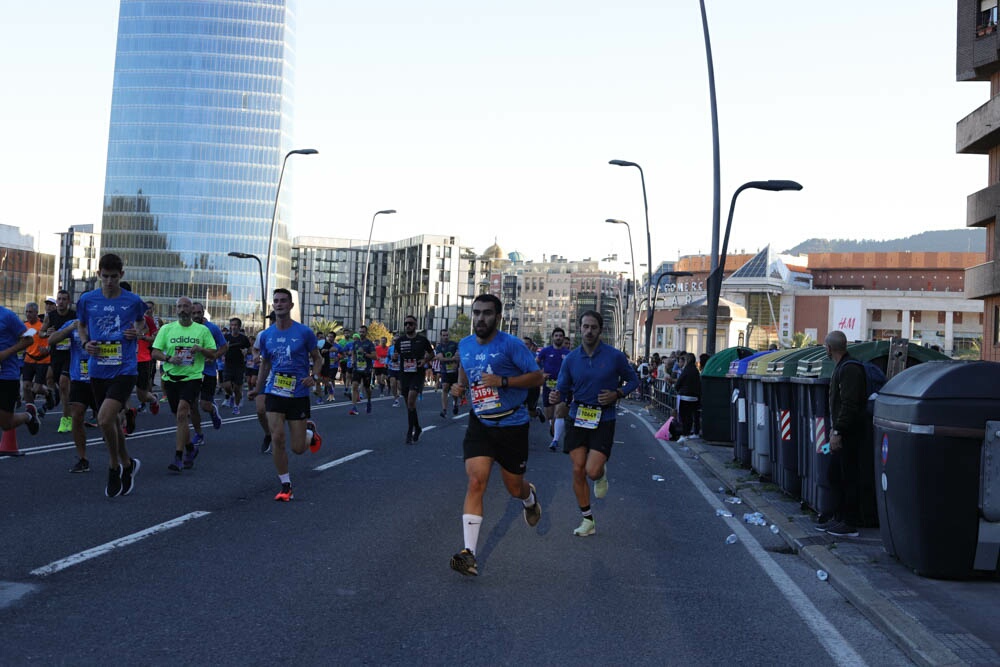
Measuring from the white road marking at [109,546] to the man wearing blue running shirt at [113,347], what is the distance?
111 cm

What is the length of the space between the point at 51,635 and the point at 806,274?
184 meters

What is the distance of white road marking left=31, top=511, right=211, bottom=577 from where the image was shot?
6.48 m

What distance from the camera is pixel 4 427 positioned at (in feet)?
38.6

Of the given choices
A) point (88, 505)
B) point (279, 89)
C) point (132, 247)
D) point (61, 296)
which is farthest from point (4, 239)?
point (88, 505)

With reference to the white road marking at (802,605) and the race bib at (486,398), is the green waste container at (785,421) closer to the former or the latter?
the white road marking at (802,605)

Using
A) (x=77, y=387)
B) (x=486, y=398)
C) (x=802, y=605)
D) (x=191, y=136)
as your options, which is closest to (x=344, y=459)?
(x=77, y=387)

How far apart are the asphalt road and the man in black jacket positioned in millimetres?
707

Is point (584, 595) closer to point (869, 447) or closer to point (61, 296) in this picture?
point (869, 447)

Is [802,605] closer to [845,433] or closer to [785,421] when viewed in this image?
[845,433]

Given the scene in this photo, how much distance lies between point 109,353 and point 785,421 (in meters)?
6.73

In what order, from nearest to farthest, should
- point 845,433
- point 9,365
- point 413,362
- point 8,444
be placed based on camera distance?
point 845,433 < point 9,365 < point 8,444 < point 413,362

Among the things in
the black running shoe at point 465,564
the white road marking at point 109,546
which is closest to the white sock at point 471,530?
the black running shoe at point 465,564

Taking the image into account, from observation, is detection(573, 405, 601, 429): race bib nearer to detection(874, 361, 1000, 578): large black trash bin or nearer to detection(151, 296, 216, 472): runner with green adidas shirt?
detection(874, 361, 1000, 578): large black trash bin

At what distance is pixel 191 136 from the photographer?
13912cm
